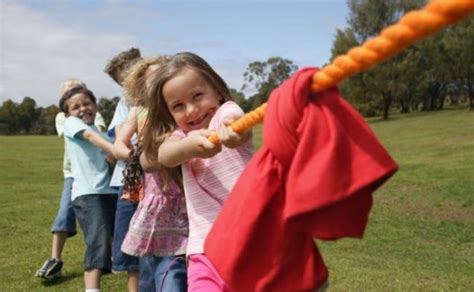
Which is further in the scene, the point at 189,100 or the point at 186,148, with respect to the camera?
the point at 189,100

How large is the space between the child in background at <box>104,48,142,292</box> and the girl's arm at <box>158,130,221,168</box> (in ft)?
6.54

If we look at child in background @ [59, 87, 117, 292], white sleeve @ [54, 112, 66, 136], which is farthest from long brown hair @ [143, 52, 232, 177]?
white sleeve @ [54, 112, 66, 136]

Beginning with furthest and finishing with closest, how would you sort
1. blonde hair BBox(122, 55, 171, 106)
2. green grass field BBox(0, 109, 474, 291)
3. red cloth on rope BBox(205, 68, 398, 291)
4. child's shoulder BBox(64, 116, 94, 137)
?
1. green grass field BBox(0, 109, 474, 291)
2. child's shoulder BBox(64, 116, 94, 137)
3. blonde hair BBox(122, 55, 171, 106)
4. red cloth on rope BBox(205, 68, 398, 291)

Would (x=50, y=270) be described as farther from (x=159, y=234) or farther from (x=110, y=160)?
(x=159, y=234)

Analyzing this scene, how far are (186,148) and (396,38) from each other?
4.73ft

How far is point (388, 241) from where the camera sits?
29.3 ft

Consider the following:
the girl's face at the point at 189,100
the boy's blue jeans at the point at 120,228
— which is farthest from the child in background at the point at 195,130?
the boy's blue jeans at the point at 120,228

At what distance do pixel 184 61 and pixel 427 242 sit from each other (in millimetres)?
6541

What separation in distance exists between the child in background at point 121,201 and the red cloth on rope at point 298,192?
307cm

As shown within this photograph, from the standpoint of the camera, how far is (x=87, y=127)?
5.86m

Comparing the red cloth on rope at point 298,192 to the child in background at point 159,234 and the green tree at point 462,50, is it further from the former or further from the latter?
the green tree at point 462,50

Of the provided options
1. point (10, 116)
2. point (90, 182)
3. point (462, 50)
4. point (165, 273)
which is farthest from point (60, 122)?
point (10, 116)

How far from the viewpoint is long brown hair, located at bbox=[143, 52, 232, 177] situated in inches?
124

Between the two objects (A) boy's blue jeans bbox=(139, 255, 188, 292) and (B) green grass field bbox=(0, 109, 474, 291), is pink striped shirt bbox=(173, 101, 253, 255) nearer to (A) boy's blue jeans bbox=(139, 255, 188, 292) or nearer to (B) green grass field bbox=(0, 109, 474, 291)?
(A) boy's blue jeans bbox=(139, 255, 188, 292)
